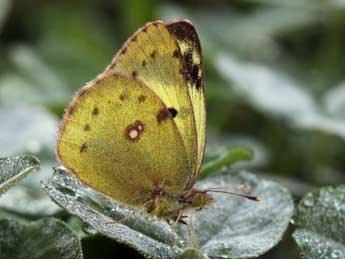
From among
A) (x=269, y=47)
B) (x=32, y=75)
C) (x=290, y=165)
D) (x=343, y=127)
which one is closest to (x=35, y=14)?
(x=32, y=75)

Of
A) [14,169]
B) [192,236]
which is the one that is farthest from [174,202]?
[14,169]

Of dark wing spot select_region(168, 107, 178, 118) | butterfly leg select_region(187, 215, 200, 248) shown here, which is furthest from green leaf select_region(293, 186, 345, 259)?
dark wing spot select_region(168, 107, 178, 118)

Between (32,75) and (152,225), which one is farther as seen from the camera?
(32,75)

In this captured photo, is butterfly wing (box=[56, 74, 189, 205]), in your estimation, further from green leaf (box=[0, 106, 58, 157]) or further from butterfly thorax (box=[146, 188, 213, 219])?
green leaf (box=[0, 106, 58, 157])

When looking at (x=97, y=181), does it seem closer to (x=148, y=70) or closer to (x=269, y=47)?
(x=148, y=70)

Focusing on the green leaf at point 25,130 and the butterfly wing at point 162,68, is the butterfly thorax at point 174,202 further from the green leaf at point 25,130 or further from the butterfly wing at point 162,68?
the green leaf at point 25,130

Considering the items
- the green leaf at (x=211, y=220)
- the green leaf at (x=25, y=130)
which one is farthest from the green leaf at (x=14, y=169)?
the green leaf at (x=25, y=130)

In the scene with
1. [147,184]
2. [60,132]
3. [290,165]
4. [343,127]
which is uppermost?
[60,132]
